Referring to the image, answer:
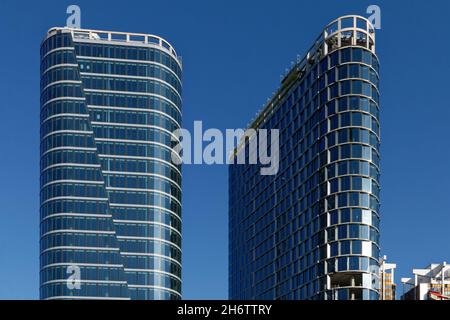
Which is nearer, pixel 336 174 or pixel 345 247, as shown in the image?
pixel 345 247

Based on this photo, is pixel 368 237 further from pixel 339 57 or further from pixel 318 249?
pixel 339 57

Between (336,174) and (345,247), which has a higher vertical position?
(336,174)

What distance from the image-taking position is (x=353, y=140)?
165125 mm

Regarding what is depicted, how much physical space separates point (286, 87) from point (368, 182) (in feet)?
136

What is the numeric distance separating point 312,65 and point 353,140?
909 inches
